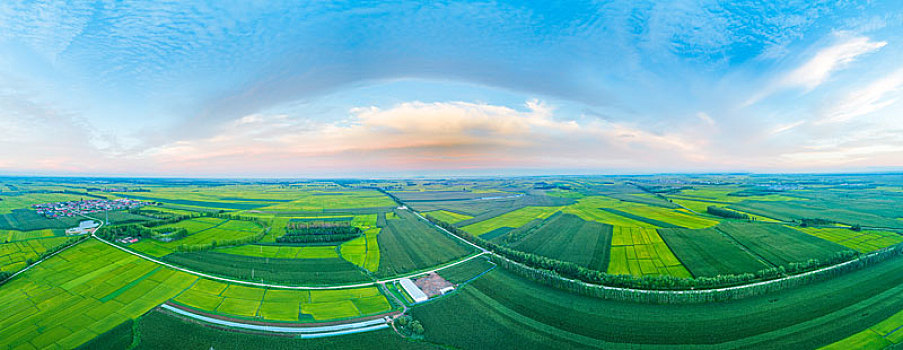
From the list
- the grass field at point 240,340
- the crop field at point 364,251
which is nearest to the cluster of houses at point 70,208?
the crop field at point 364,251

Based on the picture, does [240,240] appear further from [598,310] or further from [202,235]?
[598,310]

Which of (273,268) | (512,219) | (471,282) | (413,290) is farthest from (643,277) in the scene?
(273,268)

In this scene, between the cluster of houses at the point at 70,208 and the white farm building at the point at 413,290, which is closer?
the white farm building at the point at 413,290

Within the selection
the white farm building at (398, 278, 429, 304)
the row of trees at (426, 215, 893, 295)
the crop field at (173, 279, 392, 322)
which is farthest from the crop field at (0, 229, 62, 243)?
the row of trees at (426, 215, 893, 295)

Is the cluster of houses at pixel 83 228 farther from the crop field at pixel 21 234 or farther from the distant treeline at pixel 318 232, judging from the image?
the distant treeline at pixel 318 232

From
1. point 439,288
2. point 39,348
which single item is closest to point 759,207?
point 439,288

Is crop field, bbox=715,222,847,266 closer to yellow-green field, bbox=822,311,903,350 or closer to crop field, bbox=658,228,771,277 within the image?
crop field, bbox=658,228,771,277

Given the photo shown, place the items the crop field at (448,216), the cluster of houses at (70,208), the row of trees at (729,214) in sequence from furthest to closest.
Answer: the cluster of houses at (70,208) < the crop field at (448,216) < the row of trees at (729,214)
